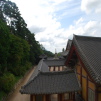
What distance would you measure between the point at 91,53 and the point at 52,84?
4.58 meters

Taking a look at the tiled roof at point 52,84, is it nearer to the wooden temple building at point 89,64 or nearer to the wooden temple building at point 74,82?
the wooden temple building at point 74,82

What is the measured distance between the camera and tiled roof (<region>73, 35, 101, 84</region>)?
31.0ft

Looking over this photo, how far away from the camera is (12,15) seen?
137 ft

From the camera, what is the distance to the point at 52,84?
12.2 metres

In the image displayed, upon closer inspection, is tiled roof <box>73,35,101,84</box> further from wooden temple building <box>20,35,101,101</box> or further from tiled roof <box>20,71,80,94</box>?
tiled roof <box>20,71,80,94</box>

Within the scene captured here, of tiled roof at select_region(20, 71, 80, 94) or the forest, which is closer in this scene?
tiled roof at select_region(20, 71, 80, 94)

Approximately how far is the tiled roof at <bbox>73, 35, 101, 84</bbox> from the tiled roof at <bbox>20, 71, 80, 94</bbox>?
8.35 ft

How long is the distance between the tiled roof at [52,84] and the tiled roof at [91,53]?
8.35ft

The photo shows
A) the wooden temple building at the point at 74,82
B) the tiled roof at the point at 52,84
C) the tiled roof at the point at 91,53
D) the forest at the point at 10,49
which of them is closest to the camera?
the tiled roof at the point at 91,53

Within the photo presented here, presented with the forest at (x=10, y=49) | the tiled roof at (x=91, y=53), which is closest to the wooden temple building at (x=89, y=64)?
the tiled roof at (x=91, y=53)

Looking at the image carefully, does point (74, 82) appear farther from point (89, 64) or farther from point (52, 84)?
point (89, 64)

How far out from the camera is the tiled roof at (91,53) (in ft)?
31.0

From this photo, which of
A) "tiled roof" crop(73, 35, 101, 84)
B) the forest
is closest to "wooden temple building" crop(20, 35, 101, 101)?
"tiled roof" crop(73, 35, 101, 84)

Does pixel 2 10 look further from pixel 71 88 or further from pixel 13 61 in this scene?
pixel 71 88
